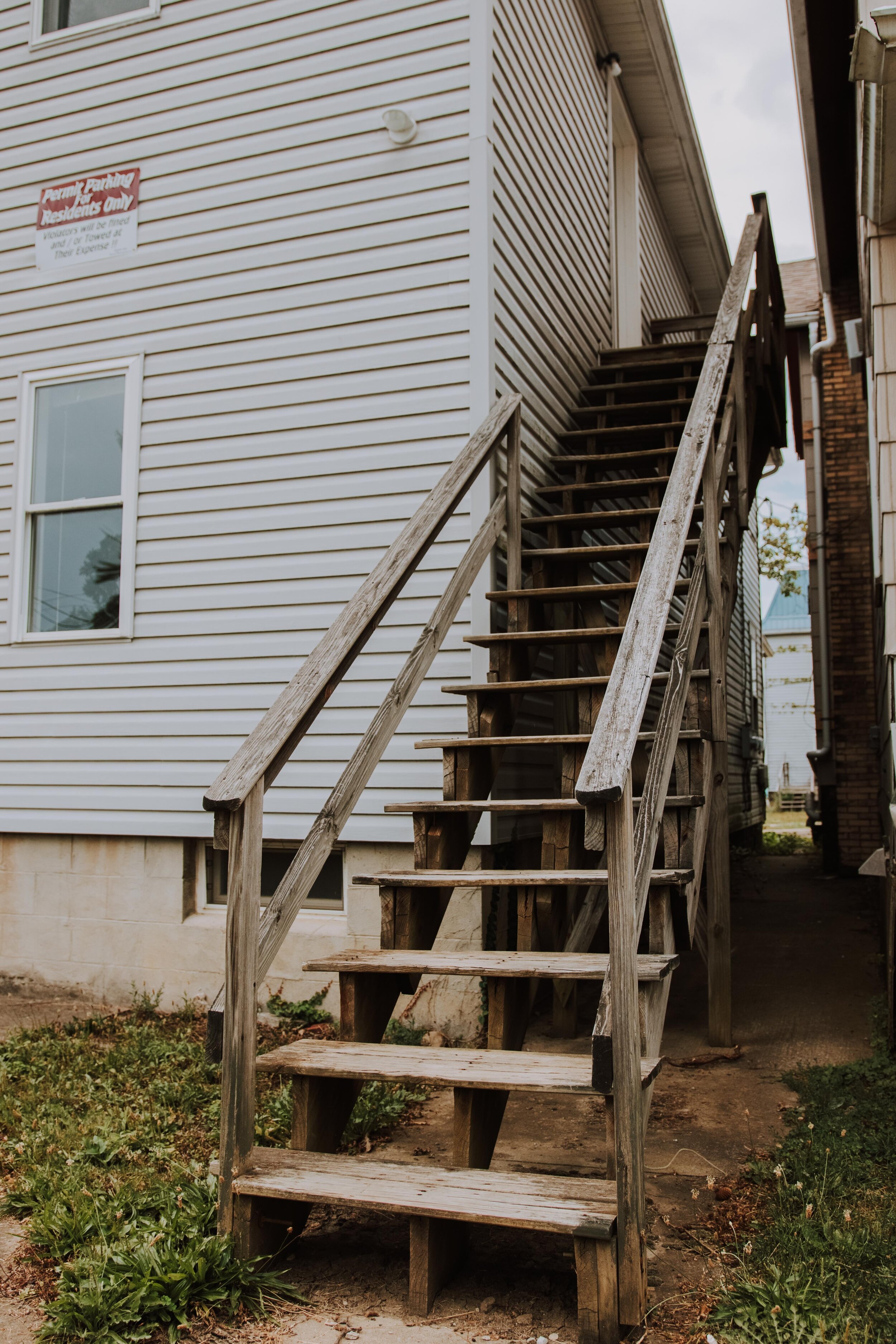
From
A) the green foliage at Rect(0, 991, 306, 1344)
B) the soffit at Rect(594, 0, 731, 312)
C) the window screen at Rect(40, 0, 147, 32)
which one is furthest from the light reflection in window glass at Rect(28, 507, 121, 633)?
the soffit at Rect(594, 0, 731, 312)

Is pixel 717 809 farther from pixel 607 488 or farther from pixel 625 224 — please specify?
pixel 625 224

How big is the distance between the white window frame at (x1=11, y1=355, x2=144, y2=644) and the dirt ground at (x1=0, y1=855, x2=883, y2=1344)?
205cm

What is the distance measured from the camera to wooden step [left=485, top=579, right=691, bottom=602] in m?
4.82

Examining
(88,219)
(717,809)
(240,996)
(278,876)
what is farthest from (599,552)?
(88,219)

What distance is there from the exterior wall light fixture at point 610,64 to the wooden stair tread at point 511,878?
276 inches

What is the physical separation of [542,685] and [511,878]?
3.31ft

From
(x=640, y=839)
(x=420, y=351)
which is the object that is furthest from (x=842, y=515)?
(x=640, y=839)

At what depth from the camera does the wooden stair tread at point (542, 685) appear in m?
4.22

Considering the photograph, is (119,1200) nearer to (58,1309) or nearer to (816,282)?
(58,1309)

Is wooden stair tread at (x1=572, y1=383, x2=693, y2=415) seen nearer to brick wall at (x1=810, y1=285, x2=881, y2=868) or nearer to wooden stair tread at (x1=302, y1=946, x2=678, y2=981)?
brick wall at (x1=810, y1=285, x2=881, y2=868)

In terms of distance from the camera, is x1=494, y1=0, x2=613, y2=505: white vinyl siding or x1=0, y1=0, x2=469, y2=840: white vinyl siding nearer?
x1=0, y1=0, x2=469, y2=840: white vinyl siding

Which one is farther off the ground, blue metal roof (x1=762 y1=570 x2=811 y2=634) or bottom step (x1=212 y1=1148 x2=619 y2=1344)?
blue metal roof (x1=762 y1=570 x2=811 y2=634)

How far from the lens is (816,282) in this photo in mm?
13922

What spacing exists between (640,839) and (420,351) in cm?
318
